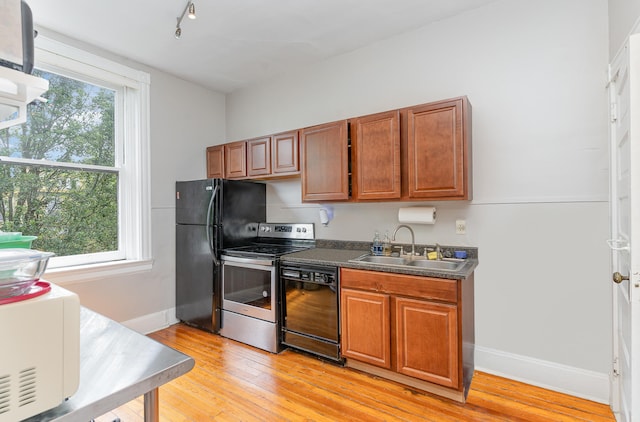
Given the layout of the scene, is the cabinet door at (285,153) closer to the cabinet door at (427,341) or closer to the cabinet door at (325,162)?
the cabinet door at (325,162)

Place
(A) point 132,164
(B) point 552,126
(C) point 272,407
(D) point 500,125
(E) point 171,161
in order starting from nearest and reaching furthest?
(C) point 272,407, (B) point 552,126, (D) point 500,125, (A) point 132,164, (E) point 171,161

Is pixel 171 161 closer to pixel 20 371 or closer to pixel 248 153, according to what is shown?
pixel 248 153

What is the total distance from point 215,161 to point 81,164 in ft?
4.33

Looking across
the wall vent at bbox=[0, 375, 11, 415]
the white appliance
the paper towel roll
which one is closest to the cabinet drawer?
the paper towel roll

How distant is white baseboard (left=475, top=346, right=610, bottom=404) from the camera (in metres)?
2.12

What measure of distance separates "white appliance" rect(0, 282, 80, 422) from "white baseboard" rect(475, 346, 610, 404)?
2695mm

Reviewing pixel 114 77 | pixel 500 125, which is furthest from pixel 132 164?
pixel 500 125

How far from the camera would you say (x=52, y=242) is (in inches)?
112

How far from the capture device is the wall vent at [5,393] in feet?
2.13

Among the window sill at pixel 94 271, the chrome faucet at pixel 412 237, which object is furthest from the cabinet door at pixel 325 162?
the window sill at pixel 94 271

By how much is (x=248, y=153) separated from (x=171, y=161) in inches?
37.3

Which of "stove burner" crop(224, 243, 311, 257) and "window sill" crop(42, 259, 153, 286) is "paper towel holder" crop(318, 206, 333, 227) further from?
"window sill" crop(42, 259, 153, 286)

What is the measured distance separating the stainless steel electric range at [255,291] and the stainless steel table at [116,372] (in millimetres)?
1733

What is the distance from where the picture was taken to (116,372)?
3.00 ft
